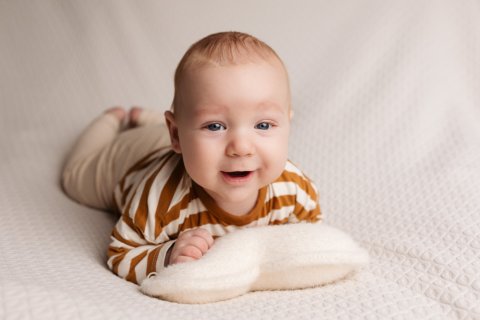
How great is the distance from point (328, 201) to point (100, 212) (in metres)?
0.54

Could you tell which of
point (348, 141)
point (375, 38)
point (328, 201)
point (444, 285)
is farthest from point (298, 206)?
point (375, 38)

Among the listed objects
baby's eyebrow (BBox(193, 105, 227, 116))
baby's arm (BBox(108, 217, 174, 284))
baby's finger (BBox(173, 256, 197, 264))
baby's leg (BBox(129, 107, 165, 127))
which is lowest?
baby's arm (BBox(108, 217, 174, 284))

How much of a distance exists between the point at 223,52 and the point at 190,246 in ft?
1.05

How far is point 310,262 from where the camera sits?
3.03 feet

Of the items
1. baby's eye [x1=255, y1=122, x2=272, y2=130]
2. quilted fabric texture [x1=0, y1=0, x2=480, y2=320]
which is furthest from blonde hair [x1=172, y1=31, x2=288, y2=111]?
quilted fabric texture [x1=0, y1=0, x2=480, y2=320]

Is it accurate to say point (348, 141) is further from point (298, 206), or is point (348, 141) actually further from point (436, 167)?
point (298, 206)

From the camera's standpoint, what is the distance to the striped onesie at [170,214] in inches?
40.9

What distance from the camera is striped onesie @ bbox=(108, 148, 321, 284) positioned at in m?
1.04

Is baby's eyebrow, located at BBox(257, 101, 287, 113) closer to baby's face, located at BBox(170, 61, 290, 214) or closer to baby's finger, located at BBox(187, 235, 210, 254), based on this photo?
baby's face, located at BBox(170, 61, 290, 214)

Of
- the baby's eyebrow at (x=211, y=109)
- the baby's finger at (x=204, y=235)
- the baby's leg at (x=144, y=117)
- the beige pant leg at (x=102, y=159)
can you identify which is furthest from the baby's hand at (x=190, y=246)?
the baby's leg at (x=144, y=117)

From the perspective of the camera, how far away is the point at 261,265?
3.10 ft

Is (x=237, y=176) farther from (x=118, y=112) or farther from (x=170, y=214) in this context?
(x=118, y=112)

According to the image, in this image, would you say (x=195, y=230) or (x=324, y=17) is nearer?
(x=195, y=230)

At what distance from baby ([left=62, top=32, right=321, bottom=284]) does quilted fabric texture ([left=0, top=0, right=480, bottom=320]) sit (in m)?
0.09
